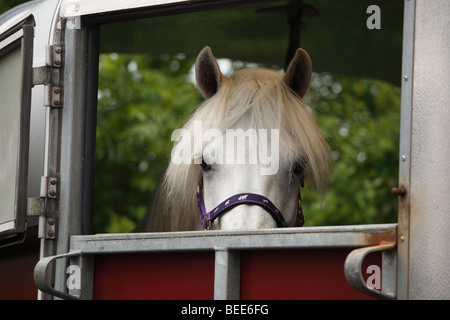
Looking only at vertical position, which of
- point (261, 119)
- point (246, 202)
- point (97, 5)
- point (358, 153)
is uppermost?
point (358, 153)

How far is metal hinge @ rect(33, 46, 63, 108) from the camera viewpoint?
2.58m

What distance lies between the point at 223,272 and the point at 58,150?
0.86 meters

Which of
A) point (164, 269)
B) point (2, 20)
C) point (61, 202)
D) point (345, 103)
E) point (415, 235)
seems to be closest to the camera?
point (415, 235)

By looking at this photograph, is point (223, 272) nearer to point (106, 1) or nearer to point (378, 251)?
point (378, 251)

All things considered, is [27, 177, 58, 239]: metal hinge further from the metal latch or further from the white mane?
the metal latch

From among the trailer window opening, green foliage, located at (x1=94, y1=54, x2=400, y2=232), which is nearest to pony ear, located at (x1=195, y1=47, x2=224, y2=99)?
the trailer window opening

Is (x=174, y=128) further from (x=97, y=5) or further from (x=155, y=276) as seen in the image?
(x=155, y=276)

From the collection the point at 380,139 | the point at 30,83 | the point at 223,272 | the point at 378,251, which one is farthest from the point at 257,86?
the point at 380,139

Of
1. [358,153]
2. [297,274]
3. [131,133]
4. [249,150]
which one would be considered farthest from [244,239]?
[358,153]

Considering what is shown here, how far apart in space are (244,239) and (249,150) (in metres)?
0.69

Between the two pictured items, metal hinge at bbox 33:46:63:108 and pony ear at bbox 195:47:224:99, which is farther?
pony ear at bbox 195:47:224:99

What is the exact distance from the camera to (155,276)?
88.2 inches

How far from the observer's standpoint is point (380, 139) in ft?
26.5

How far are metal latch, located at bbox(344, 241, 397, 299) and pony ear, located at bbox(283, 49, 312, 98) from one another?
1.32 metres
